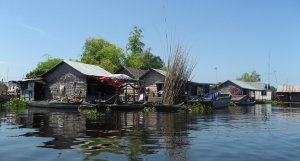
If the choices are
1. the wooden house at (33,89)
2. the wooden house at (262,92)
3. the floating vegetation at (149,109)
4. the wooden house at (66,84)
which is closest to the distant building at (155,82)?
the wooden house at (66,84)

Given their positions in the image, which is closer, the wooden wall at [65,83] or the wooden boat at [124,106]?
the wooden boat at [124,106]

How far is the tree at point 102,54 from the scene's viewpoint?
2596 inches

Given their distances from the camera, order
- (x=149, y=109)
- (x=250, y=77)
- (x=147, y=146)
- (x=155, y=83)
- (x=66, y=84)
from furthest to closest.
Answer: (x=250, y=77)
(x=155, y=83)
(x=66, y=84)
(x=149, y=109)
(x=147, y=146)

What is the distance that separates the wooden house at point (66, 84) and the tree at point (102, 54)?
2159 centimetres

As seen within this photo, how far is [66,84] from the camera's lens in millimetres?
40812

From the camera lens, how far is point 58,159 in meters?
8.93

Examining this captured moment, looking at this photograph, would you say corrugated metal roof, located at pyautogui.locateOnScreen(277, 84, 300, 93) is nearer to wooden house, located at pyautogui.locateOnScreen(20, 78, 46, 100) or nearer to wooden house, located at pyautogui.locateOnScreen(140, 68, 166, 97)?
wooden house, located at pyautogui.locateOnScreen(140, 68, 166, 97)

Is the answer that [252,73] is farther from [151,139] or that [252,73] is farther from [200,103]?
[151,139]

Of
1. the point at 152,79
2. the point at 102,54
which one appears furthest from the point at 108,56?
the point at 152,79

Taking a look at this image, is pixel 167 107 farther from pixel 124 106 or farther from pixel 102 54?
pixel 102 54

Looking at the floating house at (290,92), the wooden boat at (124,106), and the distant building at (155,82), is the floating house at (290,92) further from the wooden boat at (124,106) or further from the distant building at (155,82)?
the wooden boat at (124,106)

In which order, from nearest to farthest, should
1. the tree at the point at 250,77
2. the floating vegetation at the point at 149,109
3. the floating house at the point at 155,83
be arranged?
the floating vegetation at the point at 149,109 < the floating house at the point at 155,83 < the tree at the point at 250,77

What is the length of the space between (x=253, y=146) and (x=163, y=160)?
4039mm

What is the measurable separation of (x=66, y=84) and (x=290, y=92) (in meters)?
46.9
